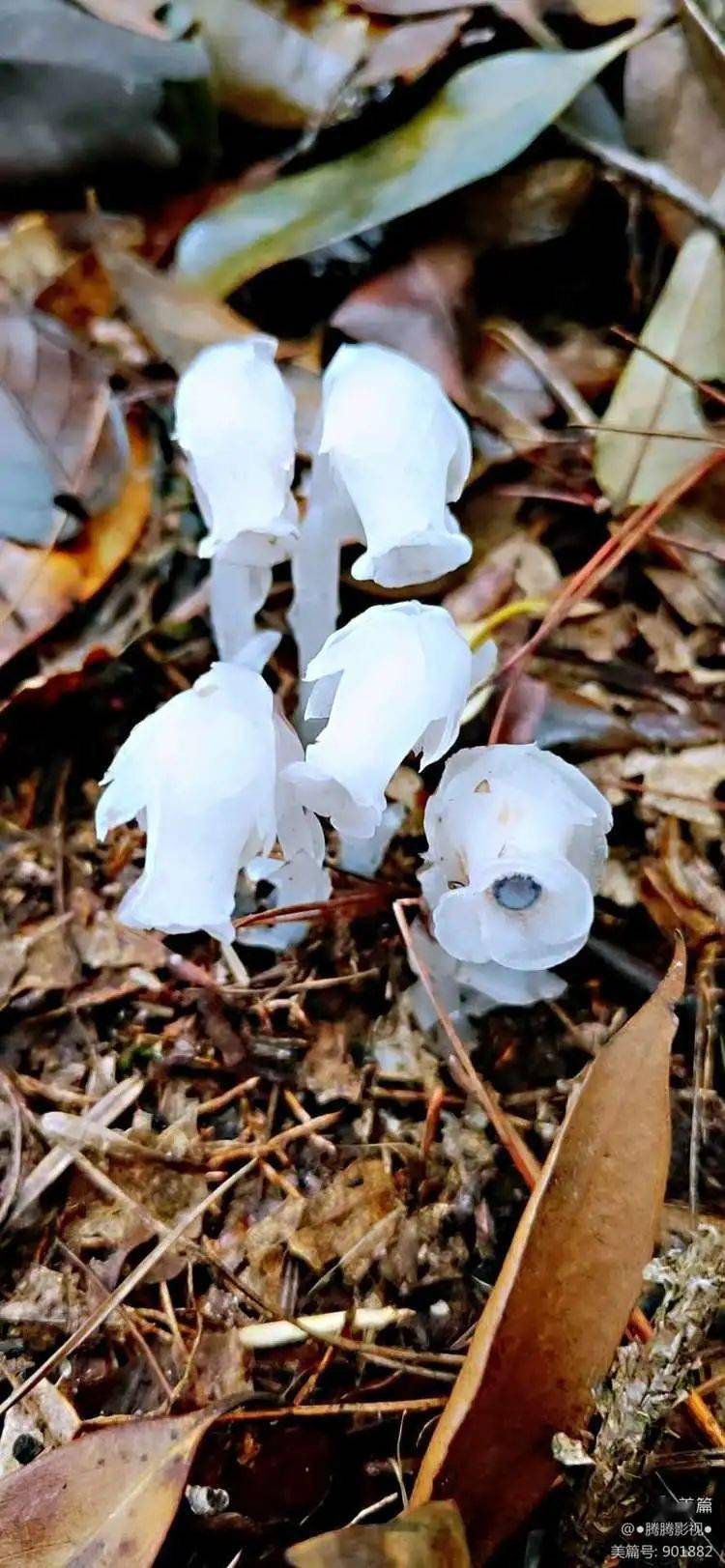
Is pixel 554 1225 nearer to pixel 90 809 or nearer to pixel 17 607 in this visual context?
pixel 90 809

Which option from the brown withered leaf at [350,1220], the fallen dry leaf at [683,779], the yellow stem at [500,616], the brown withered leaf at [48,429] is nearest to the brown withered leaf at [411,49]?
the brown withered leaf at [48,429]

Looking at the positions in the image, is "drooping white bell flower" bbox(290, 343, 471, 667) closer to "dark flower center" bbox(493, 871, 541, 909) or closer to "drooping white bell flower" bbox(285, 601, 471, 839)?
"drooping white bell flower" bbox(285, 601, 471, 839)

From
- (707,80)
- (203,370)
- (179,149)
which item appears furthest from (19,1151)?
(707,80)

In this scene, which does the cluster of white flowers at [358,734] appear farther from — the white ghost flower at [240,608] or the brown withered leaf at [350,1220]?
the brown withered leaf at [350,1220]

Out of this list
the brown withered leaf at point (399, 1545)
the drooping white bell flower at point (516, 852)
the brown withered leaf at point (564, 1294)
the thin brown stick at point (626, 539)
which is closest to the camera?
the brown withered leaf at point (399, 1545)

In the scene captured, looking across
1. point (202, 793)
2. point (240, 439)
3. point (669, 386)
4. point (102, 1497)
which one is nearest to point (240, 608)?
point (240, 439)

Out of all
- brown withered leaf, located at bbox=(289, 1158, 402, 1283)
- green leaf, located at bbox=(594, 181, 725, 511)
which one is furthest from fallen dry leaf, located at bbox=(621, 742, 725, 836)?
brown withered leaf, located at bbox=(289, 1158, 402, 1283)
